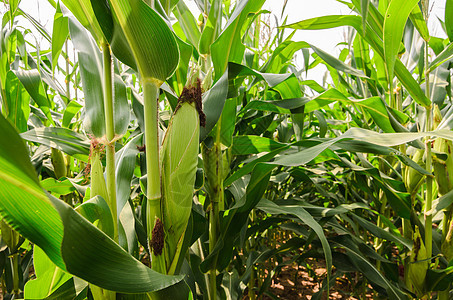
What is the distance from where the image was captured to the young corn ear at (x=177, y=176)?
1.58 feet

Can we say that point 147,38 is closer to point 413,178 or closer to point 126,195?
point 126,195

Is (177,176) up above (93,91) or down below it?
below

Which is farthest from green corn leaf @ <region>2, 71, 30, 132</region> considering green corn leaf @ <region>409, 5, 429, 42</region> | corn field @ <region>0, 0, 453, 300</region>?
green corn leaf @ <region>409, 5, 429, 42</region>

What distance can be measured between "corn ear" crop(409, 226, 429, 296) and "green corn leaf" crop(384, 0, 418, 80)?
1.89 feet

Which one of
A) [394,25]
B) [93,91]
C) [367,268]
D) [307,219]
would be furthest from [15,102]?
[367,268]

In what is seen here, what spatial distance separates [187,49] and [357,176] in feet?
3.29

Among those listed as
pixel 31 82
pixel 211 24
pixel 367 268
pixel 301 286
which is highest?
pixel 211 24

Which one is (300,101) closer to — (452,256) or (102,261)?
(102,261)

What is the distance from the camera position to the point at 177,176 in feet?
1.59

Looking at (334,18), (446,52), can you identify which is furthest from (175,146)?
(446,52)

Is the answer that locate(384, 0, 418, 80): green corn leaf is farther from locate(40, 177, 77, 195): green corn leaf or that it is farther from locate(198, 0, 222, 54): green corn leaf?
locate(40, 177, 77, 195): green corn leaf

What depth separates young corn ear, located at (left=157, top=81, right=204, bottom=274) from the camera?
0.48 metres

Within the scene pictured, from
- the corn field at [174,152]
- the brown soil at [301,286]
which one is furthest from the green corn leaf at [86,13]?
the brown soil at [301,286]

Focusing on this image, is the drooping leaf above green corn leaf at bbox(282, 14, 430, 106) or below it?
below
